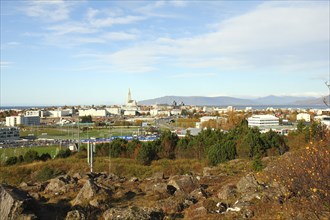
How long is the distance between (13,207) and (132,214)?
2754 millimetres

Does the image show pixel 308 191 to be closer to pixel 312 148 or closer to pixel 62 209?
pixel 312 148

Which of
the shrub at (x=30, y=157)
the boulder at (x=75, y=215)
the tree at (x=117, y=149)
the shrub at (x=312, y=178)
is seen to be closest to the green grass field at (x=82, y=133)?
the tree at (x=117, y=149)

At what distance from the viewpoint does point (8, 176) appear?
26.8 m

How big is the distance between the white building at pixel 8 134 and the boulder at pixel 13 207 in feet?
198

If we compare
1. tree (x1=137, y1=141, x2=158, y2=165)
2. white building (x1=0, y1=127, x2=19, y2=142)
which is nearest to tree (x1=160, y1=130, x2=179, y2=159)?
tree (x1=137, y1=141, x2=158, y2=165)

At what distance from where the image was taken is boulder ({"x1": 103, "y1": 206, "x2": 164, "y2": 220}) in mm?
8547

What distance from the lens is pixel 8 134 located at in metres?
66.6

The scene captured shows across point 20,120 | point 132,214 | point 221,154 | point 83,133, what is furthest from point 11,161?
point 20,120

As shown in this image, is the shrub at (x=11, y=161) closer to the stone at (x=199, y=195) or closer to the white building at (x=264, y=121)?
the stone at (x=199, y=195)

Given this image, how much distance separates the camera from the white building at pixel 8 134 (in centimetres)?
6544

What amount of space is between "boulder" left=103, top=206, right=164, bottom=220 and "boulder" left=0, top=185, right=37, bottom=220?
176 cm

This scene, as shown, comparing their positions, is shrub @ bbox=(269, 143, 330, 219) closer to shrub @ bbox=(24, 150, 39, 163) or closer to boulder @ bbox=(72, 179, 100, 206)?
boulder @ bbox=(72, 179, 100, 206)

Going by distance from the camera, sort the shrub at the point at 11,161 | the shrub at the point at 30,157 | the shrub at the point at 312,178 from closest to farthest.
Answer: the shrub at the point at 312,178 < the shrub at the point at 11,161 < the shrub at the point at 30,157

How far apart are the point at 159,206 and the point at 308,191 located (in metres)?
4.39
